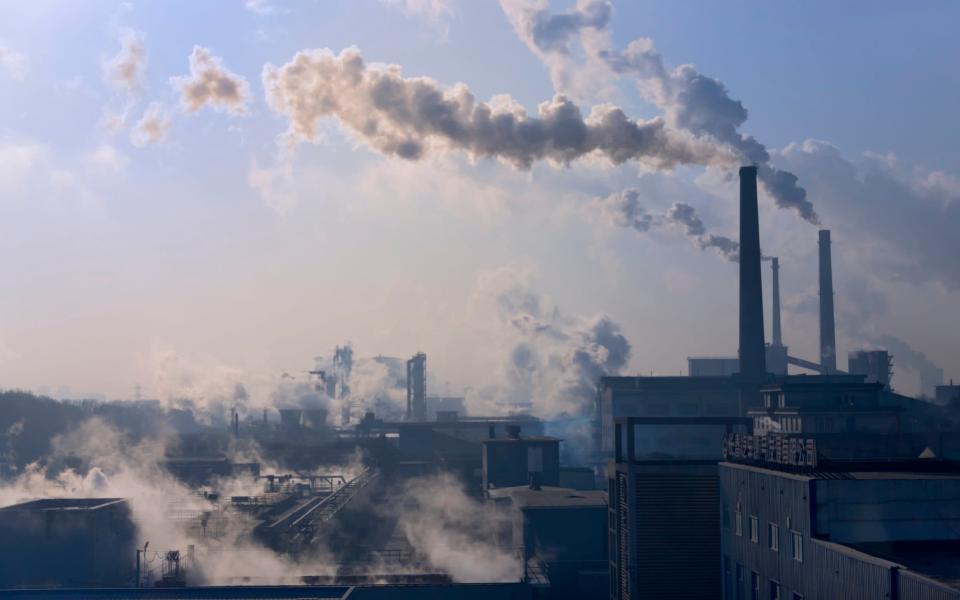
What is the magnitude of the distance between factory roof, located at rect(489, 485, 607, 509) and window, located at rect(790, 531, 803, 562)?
2058 cm

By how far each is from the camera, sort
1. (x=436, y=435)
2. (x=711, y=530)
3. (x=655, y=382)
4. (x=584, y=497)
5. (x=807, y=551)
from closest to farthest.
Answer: (x=807, y=551), (x=711, y=530), (x=584, y=497), (x=436, y=435), (x=655, y=382)

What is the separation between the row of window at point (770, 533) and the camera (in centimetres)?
2362

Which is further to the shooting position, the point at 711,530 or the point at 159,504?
the point at 159,504

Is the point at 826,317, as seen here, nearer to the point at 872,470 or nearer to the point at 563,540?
the point at 563,540

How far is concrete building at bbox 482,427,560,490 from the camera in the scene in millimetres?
62031

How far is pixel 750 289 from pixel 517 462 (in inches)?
1071

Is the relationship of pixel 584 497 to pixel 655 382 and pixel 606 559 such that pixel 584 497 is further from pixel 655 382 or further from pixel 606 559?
pixel 655 382

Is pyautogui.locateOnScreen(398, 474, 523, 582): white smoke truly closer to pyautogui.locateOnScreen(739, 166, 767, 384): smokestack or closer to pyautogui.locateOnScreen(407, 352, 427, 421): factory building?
pyautogui.locateOnScreen(739, 166, 767, 384): smokestack

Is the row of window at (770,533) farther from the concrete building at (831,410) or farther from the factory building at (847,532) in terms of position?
the concrete building at (831,410)

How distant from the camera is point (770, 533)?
2570 centimetres

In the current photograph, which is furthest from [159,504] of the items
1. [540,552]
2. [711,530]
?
[711,530]

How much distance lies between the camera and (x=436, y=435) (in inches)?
3423

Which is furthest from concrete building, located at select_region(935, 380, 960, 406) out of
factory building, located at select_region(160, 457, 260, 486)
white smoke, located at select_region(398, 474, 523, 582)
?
factory building, located at select_region(160, 457, 260, 486)

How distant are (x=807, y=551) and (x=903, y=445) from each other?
117ft
